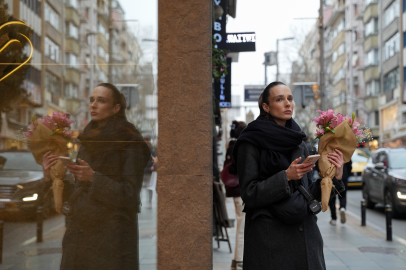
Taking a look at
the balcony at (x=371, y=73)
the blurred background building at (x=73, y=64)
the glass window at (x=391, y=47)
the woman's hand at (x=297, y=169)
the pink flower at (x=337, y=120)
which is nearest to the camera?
the woman's hand at (x=297, y=169)

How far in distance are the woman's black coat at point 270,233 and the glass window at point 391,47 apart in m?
42.5

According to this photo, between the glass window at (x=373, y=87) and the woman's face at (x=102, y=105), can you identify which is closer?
the woman's face at (x=102, y=105)

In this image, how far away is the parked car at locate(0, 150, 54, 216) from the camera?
12.8 ft

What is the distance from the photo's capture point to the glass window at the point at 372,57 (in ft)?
163

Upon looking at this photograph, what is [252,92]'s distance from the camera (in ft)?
65.6

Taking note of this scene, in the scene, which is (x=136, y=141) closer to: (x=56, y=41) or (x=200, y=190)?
(x=200, y=190)

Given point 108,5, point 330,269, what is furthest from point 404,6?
point 108,5

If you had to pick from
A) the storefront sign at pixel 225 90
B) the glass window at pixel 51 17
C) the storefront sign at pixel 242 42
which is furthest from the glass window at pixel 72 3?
the storefront sign at pixel 225 90

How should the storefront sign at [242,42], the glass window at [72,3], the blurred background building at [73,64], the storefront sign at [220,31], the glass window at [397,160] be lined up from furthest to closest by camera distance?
1. the glass window at [397,160]
2. the storefront sign at [242,42]
3. the storefront sign at [220,31]
4. the glass window at [72,3]
5. the blurred background building at [73,64]

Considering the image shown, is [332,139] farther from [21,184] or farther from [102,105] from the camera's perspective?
[21,184]

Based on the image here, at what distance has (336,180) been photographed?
3.47 meters

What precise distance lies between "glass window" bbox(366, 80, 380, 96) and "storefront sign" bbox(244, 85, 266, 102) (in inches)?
1320

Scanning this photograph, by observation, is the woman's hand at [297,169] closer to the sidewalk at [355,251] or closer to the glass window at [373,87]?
the sidewalk at [355,251]

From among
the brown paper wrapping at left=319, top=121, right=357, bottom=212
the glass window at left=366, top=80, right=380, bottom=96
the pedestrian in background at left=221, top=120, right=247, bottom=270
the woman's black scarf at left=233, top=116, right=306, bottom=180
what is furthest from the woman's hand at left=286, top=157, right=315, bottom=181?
the glass window at left=366, top=80, right=380, bottom=96
